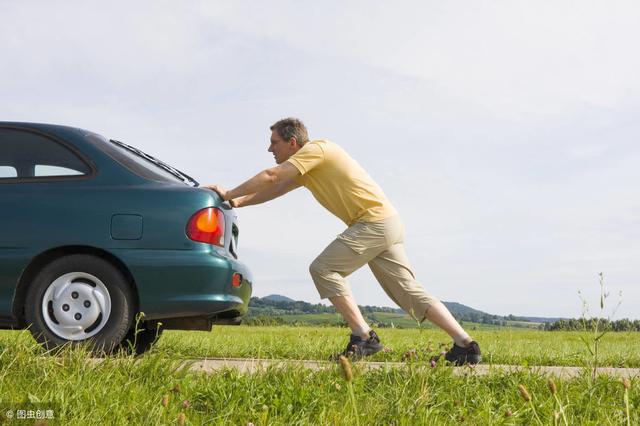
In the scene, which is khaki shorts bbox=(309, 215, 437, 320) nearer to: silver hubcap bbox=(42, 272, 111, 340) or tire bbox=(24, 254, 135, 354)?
tire bbox=(24, 254, 135, 354)

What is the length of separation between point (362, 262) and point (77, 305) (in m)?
2.19

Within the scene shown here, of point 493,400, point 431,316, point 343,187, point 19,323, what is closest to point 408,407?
point 493,400

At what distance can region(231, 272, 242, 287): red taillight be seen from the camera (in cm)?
523

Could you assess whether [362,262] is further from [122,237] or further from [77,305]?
[77,305]

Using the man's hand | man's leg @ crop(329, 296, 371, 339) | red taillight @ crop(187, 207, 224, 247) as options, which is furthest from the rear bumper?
man's leg @ crop(329, 296, 371, 339)

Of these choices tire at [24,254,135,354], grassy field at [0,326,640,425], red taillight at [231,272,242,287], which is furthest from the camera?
red taillight at [231,272,242,287]

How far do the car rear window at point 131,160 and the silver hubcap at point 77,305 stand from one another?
0.88 metres

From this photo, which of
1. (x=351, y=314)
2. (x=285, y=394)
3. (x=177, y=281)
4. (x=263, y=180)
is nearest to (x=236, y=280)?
(x=177, y=281)

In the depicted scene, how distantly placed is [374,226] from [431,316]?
84 centimetres

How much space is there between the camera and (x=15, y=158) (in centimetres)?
563

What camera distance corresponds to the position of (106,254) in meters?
5.10

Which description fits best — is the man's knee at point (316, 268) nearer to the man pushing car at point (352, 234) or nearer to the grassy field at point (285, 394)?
the man pushing car at point (352, 234)

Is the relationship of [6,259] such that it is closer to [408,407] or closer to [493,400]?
[408,407]

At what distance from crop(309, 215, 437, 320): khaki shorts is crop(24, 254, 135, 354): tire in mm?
1492
